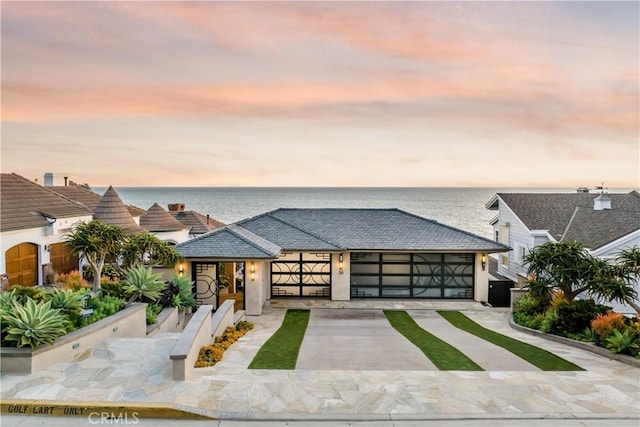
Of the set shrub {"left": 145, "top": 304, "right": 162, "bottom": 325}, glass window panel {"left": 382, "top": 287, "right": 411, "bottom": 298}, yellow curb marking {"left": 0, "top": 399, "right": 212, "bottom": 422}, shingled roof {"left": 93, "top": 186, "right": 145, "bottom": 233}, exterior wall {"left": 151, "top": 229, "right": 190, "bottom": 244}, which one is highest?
shingled roof {"left": 93, "top": 186, "right": 145, "bottom": 233}

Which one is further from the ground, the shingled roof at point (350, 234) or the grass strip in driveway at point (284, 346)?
the shingled roof at point (350, 234)

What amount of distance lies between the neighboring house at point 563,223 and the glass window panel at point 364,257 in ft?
21.4

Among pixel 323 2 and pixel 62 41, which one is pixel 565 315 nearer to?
pixel 323 2

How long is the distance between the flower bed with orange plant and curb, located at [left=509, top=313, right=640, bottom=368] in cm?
927

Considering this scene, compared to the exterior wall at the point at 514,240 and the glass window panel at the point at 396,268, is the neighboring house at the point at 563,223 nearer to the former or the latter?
the exterior wall at the point at 514,240

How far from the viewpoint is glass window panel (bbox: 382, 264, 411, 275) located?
19328mm

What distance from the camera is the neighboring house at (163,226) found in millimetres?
25294

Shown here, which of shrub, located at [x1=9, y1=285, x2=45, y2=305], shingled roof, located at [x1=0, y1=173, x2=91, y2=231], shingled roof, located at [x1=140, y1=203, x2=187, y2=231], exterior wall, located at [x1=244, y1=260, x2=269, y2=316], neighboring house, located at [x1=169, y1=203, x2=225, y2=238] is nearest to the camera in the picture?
shrub, located at [x1=9, y1=285, x2=45, y2=305]

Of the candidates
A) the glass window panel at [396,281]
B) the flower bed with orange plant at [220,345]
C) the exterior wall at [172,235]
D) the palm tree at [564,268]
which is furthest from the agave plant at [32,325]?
the exterior wall at [172,235]

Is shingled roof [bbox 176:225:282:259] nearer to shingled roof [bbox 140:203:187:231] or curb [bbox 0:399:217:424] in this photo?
curb [bbox 0:399:217:424]

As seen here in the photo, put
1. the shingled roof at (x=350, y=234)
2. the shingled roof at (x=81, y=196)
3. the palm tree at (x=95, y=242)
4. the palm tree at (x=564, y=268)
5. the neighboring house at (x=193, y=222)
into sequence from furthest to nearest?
the neighboring house at (x=193, y=222) < the shingled roof at (x=81, y=196) < the shingled roof at (x=350, y=234) < the palm tree at (x=564, y=268) < the palm tree at (x=95, y=242)

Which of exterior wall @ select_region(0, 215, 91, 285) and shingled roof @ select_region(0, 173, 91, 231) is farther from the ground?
shingled roof @ select_region(0, 173, 91, 231)

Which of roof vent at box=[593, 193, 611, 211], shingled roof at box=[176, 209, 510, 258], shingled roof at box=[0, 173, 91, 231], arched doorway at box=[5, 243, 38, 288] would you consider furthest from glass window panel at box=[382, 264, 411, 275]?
arched doorway at box=[5, 243, 38, 288]

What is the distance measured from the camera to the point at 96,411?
261 inches
